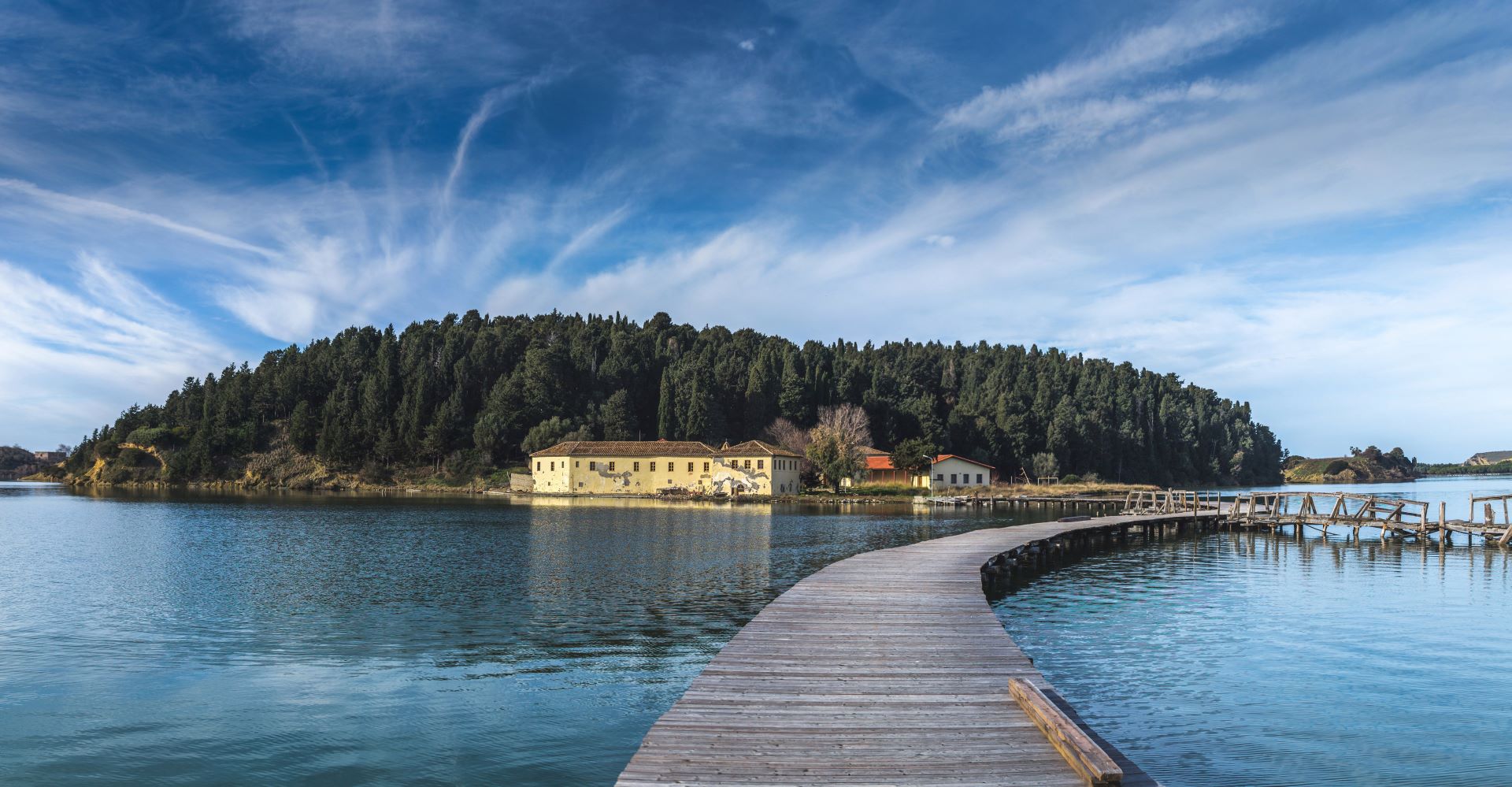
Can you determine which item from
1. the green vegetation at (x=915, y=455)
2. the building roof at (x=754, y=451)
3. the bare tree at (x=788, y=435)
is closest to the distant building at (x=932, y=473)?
the green vegetation at (x=915, y=455)

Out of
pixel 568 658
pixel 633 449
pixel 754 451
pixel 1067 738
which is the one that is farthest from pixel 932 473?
pixel 1067 738

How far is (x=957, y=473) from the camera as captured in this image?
307ft

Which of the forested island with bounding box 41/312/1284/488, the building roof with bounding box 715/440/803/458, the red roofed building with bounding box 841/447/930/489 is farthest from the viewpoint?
the forested island with bounding box 41/312/1284/488

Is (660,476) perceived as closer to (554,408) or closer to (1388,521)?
(554,408)

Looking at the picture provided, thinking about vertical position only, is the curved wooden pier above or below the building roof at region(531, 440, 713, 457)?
below

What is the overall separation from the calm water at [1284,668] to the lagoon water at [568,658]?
2.7 inches

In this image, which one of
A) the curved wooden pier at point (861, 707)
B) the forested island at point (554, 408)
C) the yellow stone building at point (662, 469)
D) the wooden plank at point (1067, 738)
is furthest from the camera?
the forested island at point (554, 408)

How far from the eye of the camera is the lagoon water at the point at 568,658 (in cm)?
1161

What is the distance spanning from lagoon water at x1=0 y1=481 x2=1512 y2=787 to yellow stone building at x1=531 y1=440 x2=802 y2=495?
51692 millimetres

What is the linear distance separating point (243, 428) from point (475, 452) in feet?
119

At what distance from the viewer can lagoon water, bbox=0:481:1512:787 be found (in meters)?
11.6

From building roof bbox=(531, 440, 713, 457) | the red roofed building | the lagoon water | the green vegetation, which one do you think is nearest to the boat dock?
the lagoon water

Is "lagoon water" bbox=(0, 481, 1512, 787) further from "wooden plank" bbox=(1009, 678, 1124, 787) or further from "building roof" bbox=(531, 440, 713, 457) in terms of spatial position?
"building roof" bbox=(531, 440, 713, 457)

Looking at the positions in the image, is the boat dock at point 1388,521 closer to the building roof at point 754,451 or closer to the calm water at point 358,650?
the calm water at point 358,650
